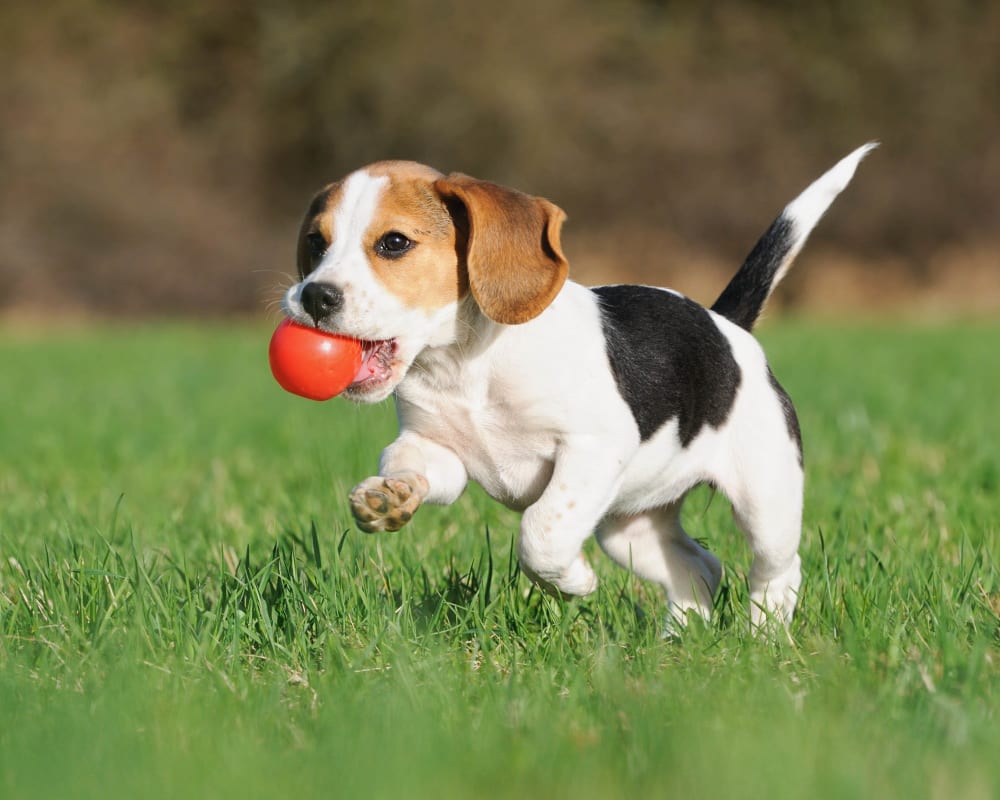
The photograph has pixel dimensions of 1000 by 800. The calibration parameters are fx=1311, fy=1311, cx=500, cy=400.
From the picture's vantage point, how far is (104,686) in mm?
2797

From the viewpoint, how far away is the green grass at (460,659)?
2256 mm

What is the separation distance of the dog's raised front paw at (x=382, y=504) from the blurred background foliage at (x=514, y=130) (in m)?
22.8

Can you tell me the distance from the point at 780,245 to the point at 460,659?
1.89m

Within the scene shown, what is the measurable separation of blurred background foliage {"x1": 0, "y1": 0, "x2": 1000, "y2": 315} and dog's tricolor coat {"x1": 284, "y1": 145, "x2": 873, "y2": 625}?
72.8ft

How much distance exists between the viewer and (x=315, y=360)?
3.28 m

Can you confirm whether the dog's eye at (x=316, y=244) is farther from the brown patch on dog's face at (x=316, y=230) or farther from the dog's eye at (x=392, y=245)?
the dog's eye at (x=392, y=245)

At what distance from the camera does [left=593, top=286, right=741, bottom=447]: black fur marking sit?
3.60m

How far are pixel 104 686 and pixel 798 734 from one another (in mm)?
1452

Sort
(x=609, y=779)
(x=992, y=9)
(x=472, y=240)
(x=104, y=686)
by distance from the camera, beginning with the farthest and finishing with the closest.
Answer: (x=992, y=9) → (x=472, y=240) → (x=104, y=686) → (x=609, y=779)

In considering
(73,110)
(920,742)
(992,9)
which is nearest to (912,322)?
(992,9)

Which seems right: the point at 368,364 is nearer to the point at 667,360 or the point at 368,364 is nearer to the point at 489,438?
the point at 489,438

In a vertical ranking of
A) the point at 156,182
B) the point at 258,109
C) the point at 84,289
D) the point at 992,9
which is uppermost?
the point at 992,9

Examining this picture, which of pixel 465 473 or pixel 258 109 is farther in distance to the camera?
pixel 258 109

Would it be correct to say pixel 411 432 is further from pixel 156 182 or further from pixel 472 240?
pixel 156 182
